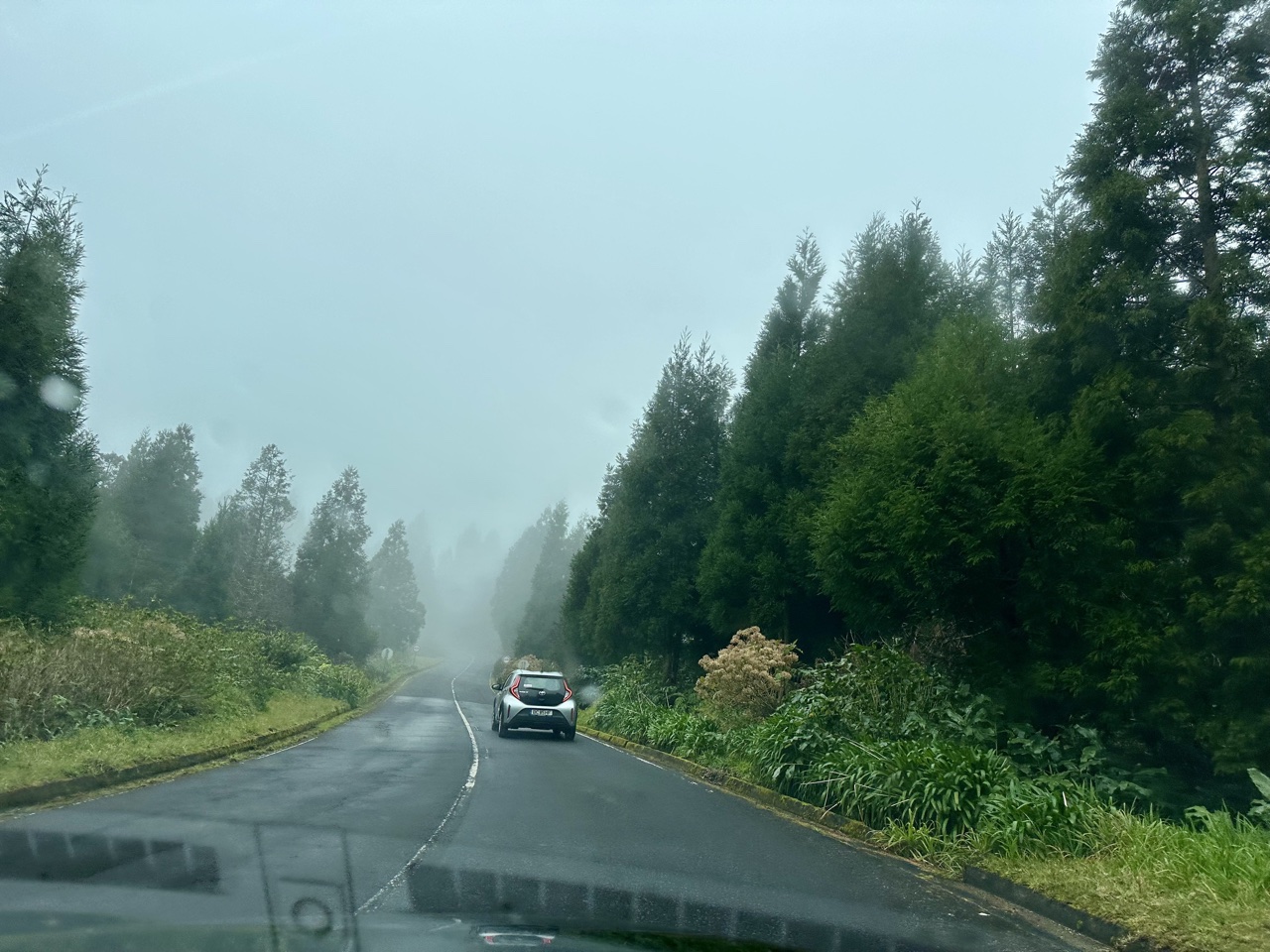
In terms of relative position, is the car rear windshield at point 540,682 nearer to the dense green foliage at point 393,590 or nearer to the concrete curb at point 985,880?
the concrete curb at point 985,880

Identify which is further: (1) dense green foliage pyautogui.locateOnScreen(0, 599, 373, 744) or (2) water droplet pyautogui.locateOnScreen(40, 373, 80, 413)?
(2) water droplet pyautogui.locateOnScreen(40, 373, 80, 413)

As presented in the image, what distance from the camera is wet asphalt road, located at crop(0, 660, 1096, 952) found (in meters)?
6.93

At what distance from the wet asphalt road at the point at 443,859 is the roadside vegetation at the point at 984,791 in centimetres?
71

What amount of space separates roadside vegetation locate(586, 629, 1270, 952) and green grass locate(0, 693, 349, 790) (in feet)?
30.1

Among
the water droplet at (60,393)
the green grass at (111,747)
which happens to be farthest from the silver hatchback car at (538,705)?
the water droplet at (60,393)

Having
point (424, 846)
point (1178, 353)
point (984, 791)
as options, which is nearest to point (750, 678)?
point (984, 791)

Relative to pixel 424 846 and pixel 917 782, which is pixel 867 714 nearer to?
pixel 917 782

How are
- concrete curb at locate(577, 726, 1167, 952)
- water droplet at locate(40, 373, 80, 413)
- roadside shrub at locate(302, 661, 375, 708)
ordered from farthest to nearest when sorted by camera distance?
roadside shrub at locate(302, 661, 375, 708) < water droplet at locate(40, 373, 80, 413) < concrete curb at locate(577, 726, 1167, 952)

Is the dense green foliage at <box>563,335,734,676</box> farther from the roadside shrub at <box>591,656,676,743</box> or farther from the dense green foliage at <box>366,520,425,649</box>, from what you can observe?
the dense green foliage at <box>366,520,425,649</box>

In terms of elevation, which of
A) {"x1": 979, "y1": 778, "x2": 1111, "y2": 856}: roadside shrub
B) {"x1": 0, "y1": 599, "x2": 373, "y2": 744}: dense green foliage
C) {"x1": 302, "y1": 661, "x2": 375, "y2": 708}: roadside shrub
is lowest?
{"x1": 302, "y1": 661, "x2": 375, "y2": 708}: roadside shrub

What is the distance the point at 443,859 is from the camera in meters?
8.58

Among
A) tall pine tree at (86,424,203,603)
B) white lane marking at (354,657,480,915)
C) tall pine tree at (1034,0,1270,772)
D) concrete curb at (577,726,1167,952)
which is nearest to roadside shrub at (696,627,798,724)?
concrete curb at (577,726,1167,952)

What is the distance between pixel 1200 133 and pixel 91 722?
19.8m

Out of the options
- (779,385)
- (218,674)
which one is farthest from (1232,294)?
(218,674)
